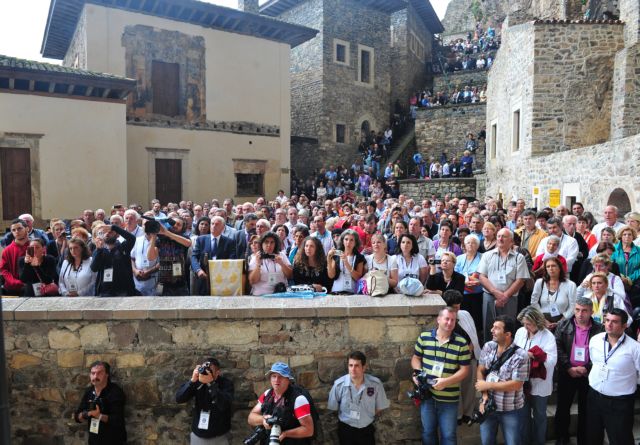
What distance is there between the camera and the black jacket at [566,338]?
4.81m

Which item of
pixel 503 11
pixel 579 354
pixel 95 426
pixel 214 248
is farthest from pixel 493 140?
pixel 503 11

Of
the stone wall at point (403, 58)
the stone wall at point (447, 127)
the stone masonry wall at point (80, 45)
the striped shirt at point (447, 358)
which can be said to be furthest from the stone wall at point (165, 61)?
the stone wall at point (403, 58)

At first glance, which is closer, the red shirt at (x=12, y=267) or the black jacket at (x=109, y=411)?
the black jacket at (x=109, y=411)

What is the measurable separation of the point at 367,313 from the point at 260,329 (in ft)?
3.65

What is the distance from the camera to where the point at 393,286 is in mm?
5676

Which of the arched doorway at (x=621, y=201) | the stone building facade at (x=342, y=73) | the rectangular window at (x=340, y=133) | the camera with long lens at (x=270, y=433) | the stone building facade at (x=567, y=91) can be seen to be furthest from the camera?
the rectangular window at (x=340, y=133)

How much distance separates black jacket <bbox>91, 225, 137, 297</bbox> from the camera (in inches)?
229

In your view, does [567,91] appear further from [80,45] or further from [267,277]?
[80,45]

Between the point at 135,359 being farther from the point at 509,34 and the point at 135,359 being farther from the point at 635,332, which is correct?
the point at 509,34

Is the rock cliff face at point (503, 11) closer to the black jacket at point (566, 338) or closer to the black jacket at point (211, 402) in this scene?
the black jacket at point (566, 338)

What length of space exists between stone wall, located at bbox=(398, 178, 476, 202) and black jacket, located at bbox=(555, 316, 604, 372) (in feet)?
54.9

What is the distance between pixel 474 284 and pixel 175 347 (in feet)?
11.3

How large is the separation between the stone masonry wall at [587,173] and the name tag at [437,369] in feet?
23.7

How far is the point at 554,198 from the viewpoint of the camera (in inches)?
536
